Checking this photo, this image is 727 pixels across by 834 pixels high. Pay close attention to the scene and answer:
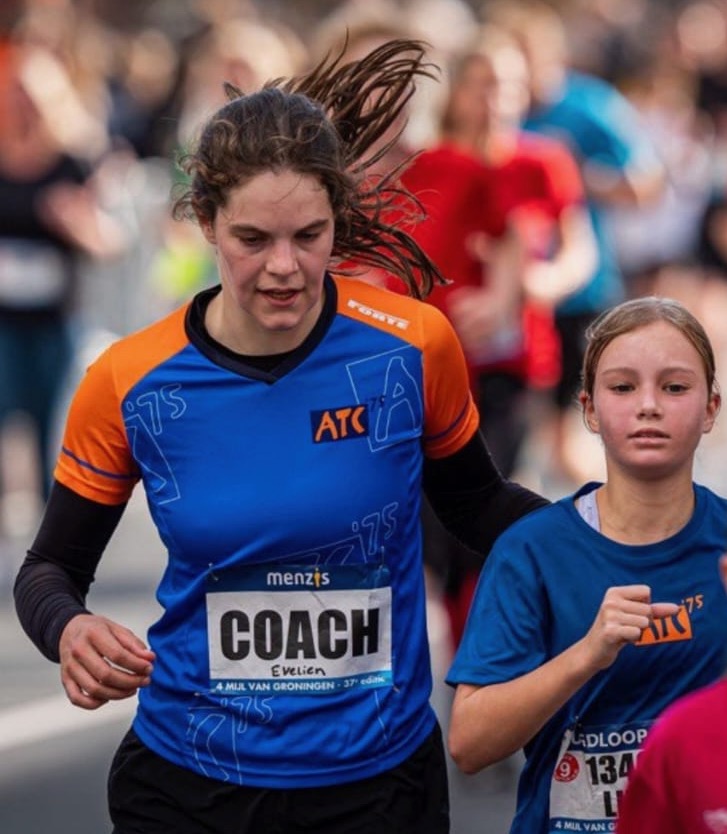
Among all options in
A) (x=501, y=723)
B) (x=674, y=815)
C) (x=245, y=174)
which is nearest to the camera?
(x=674, y=815)

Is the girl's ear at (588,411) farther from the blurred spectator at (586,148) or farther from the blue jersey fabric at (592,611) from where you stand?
the blurred spectator at (586,148)

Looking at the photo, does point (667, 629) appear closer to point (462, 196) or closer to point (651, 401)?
point (651, 401)

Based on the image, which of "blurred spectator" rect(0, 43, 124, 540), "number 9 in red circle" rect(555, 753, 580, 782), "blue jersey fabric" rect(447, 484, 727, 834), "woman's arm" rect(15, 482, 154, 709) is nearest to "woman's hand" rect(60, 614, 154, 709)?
"woman's arm" rect(15, 482, 154, 709)

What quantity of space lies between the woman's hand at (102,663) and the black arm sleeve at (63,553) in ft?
0.80

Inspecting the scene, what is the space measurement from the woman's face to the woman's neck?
23.2 inches

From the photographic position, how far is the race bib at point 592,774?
3998 millimetres

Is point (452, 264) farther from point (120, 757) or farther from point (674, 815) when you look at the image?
point (674, 815)

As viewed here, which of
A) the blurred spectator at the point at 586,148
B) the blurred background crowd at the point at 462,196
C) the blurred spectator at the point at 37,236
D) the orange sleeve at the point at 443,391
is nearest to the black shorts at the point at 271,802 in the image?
the orange sleeve at the point at 443,391

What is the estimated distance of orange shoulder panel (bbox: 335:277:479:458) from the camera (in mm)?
4395

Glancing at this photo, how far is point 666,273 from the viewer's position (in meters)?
15.2

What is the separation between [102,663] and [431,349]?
811 millimetres

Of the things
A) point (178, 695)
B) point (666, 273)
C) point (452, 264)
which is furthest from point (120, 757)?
point (666, 273)

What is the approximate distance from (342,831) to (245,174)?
3.58 ft

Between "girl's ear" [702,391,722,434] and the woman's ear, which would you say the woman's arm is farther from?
"girl's ear" [702,391,722,434]
